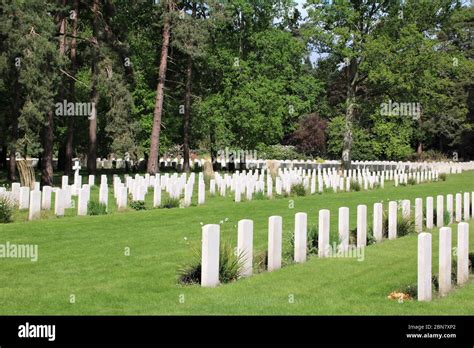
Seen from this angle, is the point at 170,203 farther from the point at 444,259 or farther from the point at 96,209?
the point at 444,259

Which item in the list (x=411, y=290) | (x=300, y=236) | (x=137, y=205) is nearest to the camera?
(x=411, y=290)

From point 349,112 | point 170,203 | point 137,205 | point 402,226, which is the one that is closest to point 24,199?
point 137,205

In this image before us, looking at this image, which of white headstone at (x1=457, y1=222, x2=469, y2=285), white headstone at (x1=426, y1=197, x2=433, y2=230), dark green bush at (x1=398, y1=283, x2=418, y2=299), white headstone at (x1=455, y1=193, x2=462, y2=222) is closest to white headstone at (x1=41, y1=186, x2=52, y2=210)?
white headstone at (x1=426, y1=197, x2=433, y2=230)

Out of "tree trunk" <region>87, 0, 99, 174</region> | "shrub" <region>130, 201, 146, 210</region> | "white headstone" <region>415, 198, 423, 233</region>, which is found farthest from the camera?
"tree trunk" <region>87, 0, 99, 174</region>

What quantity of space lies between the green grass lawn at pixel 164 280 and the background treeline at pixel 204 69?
12.9 metres

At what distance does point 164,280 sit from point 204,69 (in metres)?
38.1

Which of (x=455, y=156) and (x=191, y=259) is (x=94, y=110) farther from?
(x=455, y=156)

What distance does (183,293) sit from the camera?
8062mm

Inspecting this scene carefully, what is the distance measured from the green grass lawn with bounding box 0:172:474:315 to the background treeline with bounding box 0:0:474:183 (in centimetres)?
1285

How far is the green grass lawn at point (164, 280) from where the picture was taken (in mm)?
7457

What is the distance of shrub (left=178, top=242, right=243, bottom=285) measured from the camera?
29.1 ft

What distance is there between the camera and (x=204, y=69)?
4569 cm

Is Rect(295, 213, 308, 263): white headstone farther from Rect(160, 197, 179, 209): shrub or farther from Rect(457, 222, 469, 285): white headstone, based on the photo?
Rect(160, 197, 179, 209): shrub

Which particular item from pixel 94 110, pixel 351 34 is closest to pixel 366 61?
pixel 351 34
